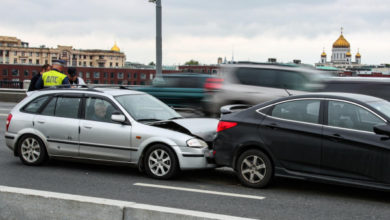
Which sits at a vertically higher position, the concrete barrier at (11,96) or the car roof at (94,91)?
the car roof at (94,91)

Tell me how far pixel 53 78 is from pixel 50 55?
527ft

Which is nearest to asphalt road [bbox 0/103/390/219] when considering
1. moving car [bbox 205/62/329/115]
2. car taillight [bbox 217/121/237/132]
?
car taillight [bbox 217/121/237/132]

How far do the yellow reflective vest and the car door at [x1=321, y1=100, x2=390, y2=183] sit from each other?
19.1 feet

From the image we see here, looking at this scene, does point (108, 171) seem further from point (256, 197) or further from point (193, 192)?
point (256, 197)

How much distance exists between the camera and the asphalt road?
612 centimetres

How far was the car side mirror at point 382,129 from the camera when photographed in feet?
20.8

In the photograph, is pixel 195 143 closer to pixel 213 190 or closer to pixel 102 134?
pixel 213 190

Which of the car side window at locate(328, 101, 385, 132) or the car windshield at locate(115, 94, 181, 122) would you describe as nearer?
the car side window at locate(328, 101, 385, 132)

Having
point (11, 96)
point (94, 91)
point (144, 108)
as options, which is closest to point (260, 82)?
point (144, 108)

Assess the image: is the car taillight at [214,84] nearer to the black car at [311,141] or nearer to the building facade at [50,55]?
the black car at [311,141]

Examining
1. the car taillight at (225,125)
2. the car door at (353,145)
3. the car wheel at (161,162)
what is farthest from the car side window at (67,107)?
the car door at (353,145)

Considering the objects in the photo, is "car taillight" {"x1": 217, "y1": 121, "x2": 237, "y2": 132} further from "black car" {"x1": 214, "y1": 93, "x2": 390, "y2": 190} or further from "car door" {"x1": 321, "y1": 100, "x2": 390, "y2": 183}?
"car door" {"x1": 321, "y1": 100, "x2": 390, "y2": 183}

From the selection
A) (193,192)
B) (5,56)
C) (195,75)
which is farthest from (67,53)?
(193,192)

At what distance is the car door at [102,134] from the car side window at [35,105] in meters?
0.88
